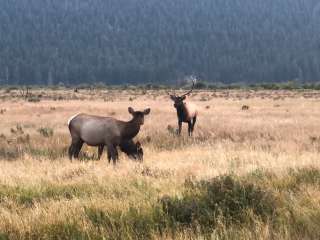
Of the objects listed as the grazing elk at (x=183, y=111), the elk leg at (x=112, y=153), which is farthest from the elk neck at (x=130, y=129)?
the grazing elk at (x=183, y=111)

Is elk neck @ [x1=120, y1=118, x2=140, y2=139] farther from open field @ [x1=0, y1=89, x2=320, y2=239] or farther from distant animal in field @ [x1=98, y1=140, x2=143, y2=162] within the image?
open field @ [x1=0, y1=89, x2=320, y2=239]

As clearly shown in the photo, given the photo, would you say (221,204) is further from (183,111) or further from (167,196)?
(183,111)

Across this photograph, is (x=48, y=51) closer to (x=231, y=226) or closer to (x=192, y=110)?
(x=192, y=110)

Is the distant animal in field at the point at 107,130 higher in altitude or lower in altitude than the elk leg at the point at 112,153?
higher

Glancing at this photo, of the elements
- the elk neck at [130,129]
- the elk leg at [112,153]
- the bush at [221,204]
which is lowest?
the elk leg at [112,153]

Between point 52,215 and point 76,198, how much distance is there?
871 millimetres

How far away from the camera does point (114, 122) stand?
1205 centimetres

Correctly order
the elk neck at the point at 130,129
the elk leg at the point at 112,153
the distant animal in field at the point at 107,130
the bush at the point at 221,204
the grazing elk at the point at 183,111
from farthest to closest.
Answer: the grazing elk at the point at 183,111
the elk neck at the point at 130,129
the distant animal in field at the point at 107,130
the elk leg at the point at 112,153
the bush at the point at 221,204

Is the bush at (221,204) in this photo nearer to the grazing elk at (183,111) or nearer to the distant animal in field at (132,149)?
the distant animal in field at (132,149)

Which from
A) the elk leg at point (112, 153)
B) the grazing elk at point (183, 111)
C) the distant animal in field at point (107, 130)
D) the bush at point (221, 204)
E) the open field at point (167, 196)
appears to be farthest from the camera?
the grazing elk at point (183, 111)

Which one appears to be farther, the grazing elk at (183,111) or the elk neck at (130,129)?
the grazing elk at (183,111)

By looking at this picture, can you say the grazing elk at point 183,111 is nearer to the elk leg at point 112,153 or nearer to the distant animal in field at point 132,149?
the distant animal in field at point 132,149

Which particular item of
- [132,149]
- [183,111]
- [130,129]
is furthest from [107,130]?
[183,111]

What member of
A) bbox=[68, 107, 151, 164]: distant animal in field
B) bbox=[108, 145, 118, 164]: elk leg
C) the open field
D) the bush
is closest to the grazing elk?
the open field
